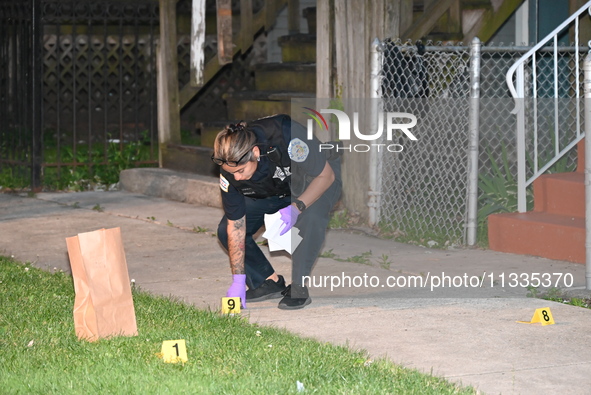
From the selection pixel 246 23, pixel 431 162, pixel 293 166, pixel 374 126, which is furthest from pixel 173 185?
pixel 293 166

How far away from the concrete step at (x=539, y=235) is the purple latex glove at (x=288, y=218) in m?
2.32

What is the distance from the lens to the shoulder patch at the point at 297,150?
5.48m

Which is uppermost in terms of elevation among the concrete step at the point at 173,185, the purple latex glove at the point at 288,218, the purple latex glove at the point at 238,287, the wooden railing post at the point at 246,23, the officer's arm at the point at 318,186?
the wooden railing post at the point at 246,23

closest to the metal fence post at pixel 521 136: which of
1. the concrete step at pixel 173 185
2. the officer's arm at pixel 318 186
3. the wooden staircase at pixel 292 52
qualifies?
the wooden staircase at pixel 292 52

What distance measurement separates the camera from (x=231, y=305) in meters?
5.57

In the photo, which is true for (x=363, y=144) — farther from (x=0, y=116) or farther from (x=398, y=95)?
(x=0, y=116)

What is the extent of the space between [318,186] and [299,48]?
5333mm

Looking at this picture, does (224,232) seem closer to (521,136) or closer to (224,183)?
(224,183)

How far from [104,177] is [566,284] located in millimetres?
6569

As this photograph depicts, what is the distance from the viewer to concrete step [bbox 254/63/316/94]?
33.1 feet

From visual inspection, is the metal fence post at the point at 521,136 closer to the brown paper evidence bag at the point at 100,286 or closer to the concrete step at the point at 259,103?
the concrete step at the point at 259,103

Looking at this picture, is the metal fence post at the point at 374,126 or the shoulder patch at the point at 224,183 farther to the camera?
the metal fence post at the point at 374,126

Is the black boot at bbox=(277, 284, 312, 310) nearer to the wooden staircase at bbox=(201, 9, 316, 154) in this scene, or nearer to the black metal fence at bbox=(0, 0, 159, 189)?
the wooden staircase at bbox=(201, 9, 316, 154)

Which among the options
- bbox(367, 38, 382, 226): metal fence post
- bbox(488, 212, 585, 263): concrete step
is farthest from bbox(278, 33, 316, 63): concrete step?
bbox(488, 212, 585, 263): concrete step
